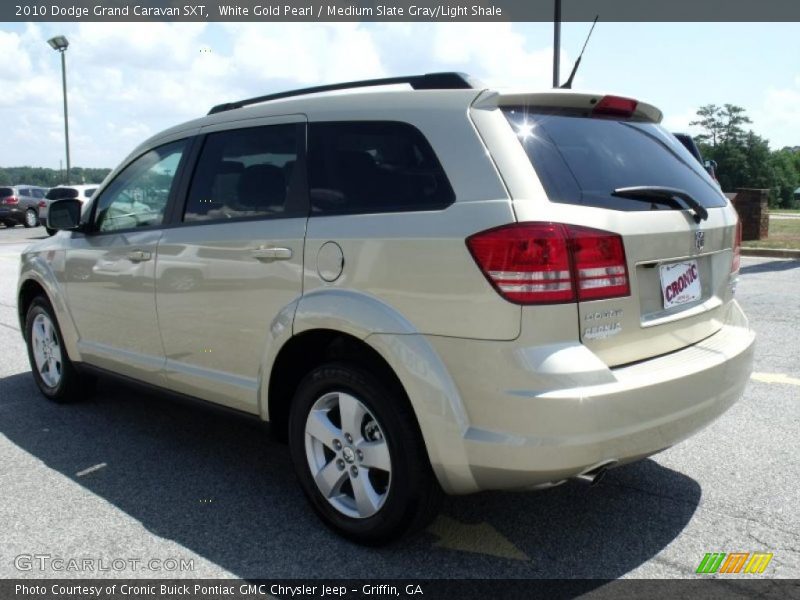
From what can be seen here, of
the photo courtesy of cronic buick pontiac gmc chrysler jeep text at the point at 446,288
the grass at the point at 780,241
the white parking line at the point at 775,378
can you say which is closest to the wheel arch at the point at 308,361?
the photo courtesy of cronic buick pontiac gmc chrysler jeep text at the point at 446,288

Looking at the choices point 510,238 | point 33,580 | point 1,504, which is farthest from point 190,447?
point 510,238

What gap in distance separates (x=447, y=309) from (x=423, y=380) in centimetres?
27

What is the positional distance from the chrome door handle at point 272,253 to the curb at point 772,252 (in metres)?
13.2

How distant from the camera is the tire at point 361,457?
2.78 meters

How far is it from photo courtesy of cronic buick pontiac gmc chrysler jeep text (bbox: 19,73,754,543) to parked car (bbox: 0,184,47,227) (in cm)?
3121

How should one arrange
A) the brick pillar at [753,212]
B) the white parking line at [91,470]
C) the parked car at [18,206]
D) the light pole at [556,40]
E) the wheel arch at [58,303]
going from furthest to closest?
the parked car at [18,206], the brick pillar at [753,212], the light pole at [556,40], the wheel arch at [58,303], the white parking line at [91,470]

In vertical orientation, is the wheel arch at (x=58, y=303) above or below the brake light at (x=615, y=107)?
below

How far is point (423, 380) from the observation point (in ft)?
8.73

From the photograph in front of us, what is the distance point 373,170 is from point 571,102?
2.72 ft

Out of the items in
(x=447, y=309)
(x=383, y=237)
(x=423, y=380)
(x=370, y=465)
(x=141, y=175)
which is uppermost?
(x=141, y=175)

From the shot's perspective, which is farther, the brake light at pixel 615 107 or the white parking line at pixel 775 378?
the white parking line at pixel 775 378

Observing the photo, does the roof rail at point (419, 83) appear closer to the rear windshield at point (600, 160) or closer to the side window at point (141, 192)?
the rear windshield at point (600, 160)

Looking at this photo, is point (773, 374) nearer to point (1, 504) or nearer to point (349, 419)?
point (349, 419)

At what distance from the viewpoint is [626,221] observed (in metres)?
2.68
